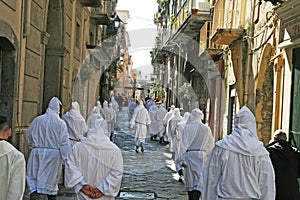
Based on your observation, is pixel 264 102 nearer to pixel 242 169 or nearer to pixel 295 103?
pixel 295 103

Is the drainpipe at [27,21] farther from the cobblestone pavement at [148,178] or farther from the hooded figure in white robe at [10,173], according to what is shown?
the hooded figure in white robe at [10,173]

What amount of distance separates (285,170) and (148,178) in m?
6.37

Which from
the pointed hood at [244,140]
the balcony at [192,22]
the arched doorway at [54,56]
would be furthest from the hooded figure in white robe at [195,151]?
the balcony at [192,22]

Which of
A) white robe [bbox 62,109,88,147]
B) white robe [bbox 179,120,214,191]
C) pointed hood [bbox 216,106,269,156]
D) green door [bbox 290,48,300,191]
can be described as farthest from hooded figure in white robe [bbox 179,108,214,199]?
pointed hood [bbox 216,106,269,156]

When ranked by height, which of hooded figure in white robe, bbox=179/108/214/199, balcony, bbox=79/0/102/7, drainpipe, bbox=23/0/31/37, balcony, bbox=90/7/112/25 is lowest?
hooded figure in white robe, bbox=179/108/214/199

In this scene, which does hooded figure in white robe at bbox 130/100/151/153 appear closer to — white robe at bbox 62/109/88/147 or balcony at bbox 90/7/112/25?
balcony at bbox 90/7/112/25

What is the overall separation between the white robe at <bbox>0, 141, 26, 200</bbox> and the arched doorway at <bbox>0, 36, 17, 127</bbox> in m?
5.34

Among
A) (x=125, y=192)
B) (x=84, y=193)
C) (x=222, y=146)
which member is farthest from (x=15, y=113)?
(x=222, y=146)

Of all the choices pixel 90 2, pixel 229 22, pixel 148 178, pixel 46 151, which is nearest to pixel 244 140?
pixel 46 151

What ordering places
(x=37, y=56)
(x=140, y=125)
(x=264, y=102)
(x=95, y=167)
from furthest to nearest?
(x=140, y=125) < (x=264, y=102) < (x=37, y=56) < (x=95, y=167)

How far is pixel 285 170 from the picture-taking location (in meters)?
6.78

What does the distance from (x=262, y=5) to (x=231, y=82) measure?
4920 mm

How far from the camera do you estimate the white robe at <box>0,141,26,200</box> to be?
5.12 meters

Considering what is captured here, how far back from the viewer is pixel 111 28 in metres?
32.2
